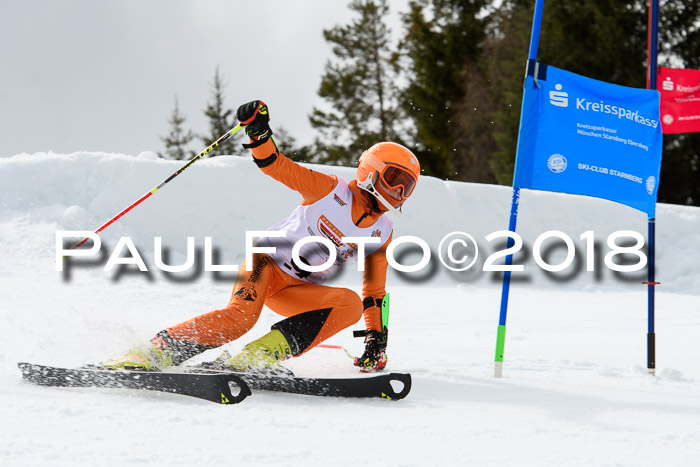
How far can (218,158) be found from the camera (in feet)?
35.5

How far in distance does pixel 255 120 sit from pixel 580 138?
1906 millimetres

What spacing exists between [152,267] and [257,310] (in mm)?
5447

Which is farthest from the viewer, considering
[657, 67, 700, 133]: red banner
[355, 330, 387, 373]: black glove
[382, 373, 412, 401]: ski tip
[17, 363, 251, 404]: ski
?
[657, 67, 700, 133]: red banner

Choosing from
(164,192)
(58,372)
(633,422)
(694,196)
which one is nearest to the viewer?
(633,422)

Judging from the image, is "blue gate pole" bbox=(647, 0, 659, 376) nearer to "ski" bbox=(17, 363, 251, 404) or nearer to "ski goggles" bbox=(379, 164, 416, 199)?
"ski goggles" bbox=(379, 164, 416, 199)

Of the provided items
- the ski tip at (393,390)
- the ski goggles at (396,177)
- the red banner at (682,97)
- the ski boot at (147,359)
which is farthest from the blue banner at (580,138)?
the red banner at (682,97)

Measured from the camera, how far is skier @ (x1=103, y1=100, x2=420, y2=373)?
3623mm

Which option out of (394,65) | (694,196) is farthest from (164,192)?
(394,65)

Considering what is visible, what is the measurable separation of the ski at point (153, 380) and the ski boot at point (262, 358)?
15cm

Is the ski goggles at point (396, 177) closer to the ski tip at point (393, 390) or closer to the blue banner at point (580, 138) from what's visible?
the blue banner at point (580, 138)

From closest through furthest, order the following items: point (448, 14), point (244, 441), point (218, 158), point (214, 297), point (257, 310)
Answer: point (244, 441) < point (257, 310) < point (214, 297) < point (218, 158) < point (448, 14)

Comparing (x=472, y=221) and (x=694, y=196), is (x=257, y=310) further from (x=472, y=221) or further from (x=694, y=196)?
(x=694, y=196)

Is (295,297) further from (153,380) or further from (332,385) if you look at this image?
(153,380)

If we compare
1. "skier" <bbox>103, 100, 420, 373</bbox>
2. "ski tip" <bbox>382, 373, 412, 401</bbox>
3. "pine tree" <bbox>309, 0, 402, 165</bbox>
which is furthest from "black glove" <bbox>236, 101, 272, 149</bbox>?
"pine tree" <bbox>309, 0, 402, 165</bbox>
